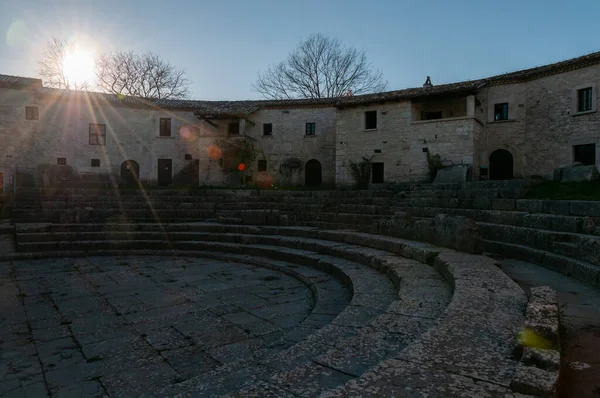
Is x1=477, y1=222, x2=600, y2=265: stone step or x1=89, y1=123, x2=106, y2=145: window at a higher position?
x1=89, y1=123, x2=106, y2=145: window

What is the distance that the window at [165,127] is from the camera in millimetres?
26609

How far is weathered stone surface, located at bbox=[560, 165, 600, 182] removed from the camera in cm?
1041

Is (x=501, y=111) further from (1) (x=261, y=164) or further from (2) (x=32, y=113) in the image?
(2) (x=32, y=113)

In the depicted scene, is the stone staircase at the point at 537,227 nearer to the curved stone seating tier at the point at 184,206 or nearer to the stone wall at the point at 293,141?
the curved stone seating tier at the point at 184,206

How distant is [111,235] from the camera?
10289 mm

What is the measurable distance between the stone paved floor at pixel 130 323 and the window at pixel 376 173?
1598 cm

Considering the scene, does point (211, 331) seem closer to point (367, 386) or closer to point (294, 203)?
point (367, 386)

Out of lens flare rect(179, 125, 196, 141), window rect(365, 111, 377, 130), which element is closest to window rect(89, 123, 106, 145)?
lens flare rect(179, 125, 196, 141)

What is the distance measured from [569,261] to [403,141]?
1724 centimetres

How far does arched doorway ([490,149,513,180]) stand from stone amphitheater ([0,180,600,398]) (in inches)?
458

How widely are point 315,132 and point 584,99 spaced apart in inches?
583

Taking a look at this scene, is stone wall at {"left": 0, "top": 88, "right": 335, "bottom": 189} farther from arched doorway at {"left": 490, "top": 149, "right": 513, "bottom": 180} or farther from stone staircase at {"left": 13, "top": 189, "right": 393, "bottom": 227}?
stone staircase at {"left": 13, "top": 189, "right": 393, "bottom": 227}

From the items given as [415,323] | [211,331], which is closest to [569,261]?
[415,323]

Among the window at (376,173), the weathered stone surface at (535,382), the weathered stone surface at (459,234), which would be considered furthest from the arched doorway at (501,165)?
the weathered stone surface at (535,382)
